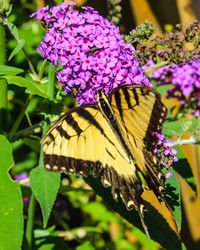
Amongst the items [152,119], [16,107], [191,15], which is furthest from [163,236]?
[191,15]

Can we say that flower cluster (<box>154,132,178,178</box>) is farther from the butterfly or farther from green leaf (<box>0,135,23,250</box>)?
green leaf (<box>0,135,23,250</box>)

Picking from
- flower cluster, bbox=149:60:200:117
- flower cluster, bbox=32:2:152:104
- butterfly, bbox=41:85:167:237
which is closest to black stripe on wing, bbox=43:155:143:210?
butterfly, bbox=41:85:167:237

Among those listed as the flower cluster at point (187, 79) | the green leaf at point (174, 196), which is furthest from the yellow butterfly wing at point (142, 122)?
the flower cluster at point (187, 79)

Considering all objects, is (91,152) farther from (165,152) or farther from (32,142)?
(32,142)

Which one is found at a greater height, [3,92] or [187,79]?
[3,92]

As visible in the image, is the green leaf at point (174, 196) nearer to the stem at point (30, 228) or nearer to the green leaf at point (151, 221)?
the green leaf at point (151, 221)

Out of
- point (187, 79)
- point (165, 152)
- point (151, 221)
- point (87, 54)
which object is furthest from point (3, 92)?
point (187, 79)
